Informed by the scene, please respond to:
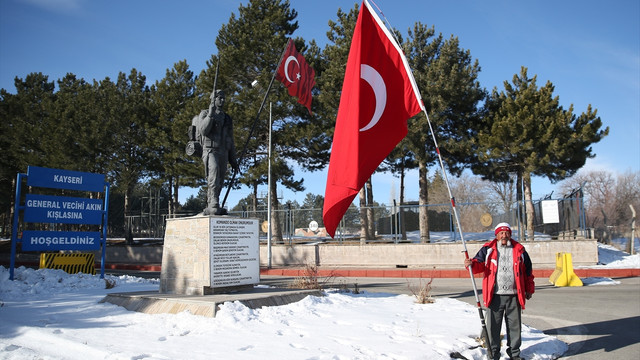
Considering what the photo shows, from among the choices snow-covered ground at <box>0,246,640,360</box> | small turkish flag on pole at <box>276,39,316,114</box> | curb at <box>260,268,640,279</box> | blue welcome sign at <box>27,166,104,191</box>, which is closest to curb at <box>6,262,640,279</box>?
curb at <box>260,268,640,279</box>

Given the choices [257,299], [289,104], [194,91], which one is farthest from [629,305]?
[194,91]

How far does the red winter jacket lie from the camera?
516cm

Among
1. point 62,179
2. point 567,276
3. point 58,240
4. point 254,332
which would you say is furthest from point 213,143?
point 567,276

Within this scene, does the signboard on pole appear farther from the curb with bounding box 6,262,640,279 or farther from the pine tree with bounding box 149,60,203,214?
the pine tree with bounding box 149,60,203,214

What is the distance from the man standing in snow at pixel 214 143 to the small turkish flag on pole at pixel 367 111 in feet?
12.6

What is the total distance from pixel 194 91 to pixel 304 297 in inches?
1062

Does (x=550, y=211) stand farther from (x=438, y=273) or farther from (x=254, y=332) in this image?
(x=254, y=332)

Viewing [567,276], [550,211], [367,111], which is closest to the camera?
[367,111]

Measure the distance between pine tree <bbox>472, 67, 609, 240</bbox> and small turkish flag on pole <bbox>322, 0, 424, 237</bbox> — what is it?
1760cm

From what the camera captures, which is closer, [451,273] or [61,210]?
[61,210]

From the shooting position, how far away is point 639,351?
19.9 feet

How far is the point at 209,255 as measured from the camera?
8.12m

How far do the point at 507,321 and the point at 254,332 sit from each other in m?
3.05

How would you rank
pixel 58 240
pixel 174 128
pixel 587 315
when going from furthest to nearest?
pixel 174 128 → pixel 58 240 → pixel 587 315
